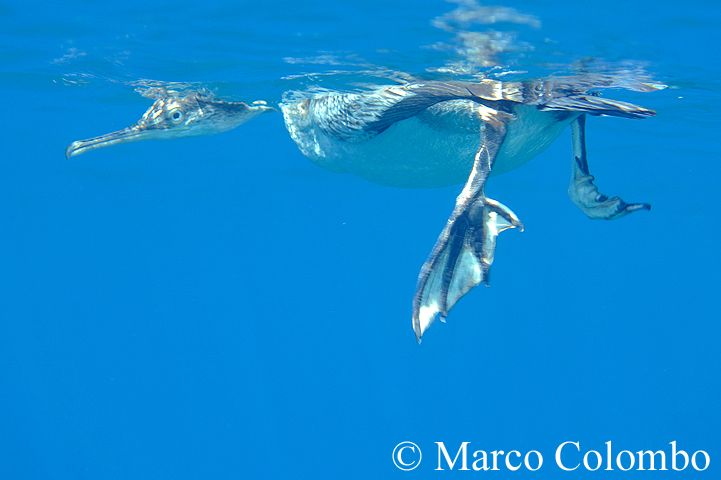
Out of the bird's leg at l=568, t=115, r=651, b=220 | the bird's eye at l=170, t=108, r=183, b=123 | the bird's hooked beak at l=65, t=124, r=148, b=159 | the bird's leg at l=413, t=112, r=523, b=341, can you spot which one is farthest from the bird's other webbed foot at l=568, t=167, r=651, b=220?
the bird's hooked beak at l=65, t=124, r=148, b=159

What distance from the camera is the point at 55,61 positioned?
1048cm

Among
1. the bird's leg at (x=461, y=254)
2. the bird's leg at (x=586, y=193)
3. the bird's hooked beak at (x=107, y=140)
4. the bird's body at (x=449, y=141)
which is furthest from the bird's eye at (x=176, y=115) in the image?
the bird's leg at (x=586, y=193)

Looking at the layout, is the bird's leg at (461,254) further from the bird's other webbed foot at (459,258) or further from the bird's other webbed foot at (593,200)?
the bird's other webbed foot at (593,200)

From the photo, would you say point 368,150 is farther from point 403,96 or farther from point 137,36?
point 137,36

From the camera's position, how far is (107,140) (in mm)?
6844

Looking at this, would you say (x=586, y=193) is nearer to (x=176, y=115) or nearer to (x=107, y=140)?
(x=176, y=115)

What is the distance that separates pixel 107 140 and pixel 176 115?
1.13 meters

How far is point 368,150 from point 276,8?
207cm

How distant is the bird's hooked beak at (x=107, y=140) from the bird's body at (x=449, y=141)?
12 mm

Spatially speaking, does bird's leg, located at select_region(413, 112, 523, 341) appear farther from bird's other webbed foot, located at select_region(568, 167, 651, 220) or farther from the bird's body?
bird's other webbed foot, located at select_region(568, 167, 651, 220)

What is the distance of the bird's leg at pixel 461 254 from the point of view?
480cm

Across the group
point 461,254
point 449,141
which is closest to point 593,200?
point 449,141

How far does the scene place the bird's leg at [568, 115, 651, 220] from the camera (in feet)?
21.0

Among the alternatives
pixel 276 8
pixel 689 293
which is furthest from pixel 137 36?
pixel 689 293
